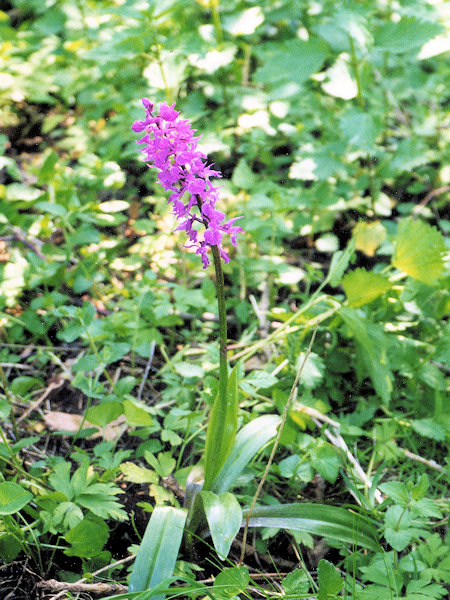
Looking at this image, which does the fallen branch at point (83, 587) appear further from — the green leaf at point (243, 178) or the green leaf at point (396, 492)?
A: the green leaf at point (243, 178)

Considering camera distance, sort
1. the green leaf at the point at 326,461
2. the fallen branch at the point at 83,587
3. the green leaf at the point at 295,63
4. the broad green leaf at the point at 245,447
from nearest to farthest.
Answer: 1. the fallen branch at the point at 83,587
2. the broad green leaf at the point at 245,447
3. the green leaf at the point at 326,461
4. the green leaf at the point at 295,63

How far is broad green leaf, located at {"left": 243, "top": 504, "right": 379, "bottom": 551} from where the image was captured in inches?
54.6

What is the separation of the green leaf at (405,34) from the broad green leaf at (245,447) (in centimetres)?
177

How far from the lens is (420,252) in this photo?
1.84 metres

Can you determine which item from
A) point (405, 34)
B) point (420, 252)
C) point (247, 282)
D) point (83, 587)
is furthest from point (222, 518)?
point (405, 34)

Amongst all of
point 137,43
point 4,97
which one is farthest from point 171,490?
point 4,97

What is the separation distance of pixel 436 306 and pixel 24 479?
155cm

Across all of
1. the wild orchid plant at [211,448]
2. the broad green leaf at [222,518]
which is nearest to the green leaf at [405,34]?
the wild orchid plant at [211,448]

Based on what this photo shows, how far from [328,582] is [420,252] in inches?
44.1

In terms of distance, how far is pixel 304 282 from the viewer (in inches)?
100

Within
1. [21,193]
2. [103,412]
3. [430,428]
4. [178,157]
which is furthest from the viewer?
[21,193]

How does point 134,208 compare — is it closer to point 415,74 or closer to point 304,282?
point 304,282

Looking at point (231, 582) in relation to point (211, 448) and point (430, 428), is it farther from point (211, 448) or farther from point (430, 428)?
point (430, 428)

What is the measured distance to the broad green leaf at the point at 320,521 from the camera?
54.6 inches
